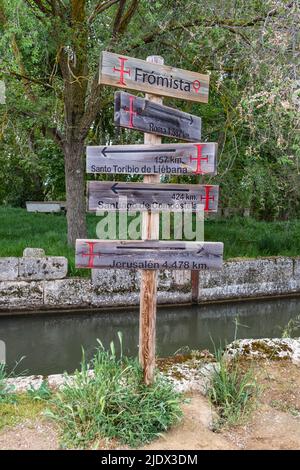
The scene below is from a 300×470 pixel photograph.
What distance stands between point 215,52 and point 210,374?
492 cm

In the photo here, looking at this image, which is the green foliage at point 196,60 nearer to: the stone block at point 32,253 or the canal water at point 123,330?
the stone block at point 32,253

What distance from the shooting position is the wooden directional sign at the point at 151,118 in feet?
10.8

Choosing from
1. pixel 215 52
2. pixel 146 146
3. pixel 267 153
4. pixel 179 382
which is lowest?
pixel 179 382

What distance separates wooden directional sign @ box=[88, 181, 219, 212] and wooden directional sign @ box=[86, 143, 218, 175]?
11cm

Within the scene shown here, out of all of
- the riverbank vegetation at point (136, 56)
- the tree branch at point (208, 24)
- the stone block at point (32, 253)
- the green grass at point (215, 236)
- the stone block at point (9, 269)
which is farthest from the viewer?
the green grass at point (215, 236)

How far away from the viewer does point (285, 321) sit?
27.4ft

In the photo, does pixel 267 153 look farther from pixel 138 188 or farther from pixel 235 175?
pixel 138 188

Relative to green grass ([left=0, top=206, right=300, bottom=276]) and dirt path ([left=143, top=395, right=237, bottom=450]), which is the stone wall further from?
dirt path ([left=143, top=395, right=237, bottom=450])

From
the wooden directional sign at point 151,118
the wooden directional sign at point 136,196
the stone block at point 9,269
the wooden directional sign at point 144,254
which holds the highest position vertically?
the wooden directional sign at point 151,118

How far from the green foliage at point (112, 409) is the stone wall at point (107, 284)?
478cm

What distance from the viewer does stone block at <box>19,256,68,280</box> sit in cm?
789

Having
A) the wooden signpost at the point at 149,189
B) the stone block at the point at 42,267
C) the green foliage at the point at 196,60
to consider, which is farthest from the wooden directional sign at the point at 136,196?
the stone block at the point at 42,267

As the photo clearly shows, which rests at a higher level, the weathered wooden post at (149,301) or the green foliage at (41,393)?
the weathered wooden post at (149,301)

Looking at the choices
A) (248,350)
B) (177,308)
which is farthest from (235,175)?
(248,350)
